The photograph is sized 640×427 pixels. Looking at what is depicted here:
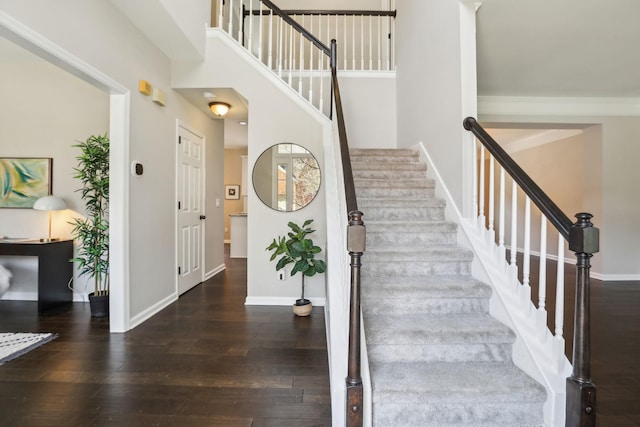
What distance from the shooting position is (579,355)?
136 centimetres

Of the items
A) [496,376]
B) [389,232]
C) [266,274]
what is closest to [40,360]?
[266,274]

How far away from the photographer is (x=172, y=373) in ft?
6.73

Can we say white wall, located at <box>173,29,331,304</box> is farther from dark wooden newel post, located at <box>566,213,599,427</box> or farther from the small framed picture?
the small framed picture

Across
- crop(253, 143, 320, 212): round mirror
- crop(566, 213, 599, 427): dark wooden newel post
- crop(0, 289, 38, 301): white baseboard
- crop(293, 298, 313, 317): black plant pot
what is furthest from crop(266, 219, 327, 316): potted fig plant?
crop(0, 289, 38, 301): white baseboard

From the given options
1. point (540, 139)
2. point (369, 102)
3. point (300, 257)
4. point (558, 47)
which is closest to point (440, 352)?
point (300, 257)

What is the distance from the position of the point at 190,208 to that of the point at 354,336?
3377 millimetres

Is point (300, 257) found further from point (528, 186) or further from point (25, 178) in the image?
point (25, 178)

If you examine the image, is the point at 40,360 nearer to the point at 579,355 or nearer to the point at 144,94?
the point at 144,94

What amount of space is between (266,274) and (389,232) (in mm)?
1680

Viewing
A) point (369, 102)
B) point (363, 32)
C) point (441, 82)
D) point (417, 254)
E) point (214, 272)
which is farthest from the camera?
point (363, 32)

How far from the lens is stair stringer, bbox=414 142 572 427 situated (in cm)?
149

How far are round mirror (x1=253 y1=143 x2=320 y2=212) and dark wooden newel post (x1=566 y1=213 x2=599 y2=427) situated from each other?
2571mm

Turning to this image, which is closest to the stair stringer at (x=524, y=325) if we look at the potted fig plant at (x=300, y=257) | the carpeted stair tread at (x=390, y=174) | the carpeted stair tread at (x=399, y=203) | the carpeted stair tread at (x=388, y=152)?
the carpeted stair tread at (x=399, y=203)

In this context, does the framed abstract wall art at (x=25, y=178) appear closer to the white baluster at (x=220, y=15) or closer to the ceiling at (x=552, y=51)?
the ceiling at (x=552, y=51)
